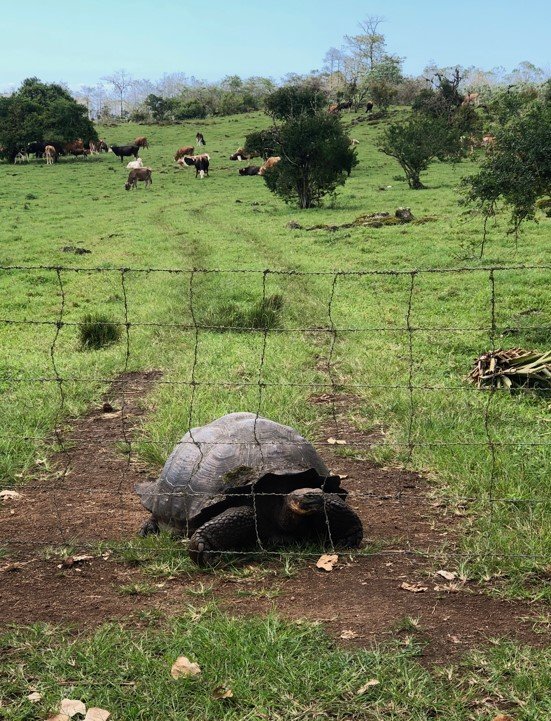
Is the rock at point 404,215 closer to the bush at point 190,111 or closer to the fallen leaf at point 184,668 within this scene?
the fallen leaf at point 184,668

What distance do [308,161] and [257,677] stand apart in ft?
79.9

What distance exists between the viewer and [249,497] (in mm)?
4934

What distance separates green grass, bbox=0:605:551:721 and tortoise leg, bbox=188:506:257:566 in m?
0.70

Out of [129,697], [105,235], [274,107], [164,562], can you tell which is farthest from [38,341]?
[274,107]

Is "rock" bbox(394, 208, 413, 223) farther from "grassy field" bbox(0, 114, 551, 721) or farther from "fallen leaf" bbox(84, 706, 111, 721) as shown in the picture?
"fallen leaf" bbox(84, 706, 111, 721)

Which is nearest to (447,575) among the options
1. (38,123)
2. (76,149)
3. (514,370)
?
(514,370)

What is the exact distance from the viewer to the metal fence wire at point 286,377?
18.2 ft

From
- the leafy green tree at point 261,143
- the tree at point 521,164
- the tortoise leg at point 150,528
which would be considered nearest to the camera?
the tortoise leg at point 150,528

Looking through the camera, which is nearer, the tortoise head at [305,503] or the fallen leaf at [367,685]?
the fallen leaf at [367,685]

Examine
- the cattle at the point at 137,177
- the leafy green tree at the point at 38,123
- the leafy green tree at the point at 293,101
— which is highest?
the leafy green tree at the point at 293,101

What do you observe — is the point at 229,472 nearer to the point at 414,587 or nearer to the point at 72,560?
the point at 72,560

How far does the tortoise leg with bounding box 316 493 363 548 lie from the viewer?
4.82m

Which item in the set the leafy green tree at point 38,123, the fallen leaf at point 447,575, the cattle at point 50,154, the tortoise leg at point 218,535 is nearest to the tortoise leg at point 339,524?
the tortoise leg at point 218,535

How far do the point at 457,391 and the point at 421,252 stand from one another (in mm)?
9565
